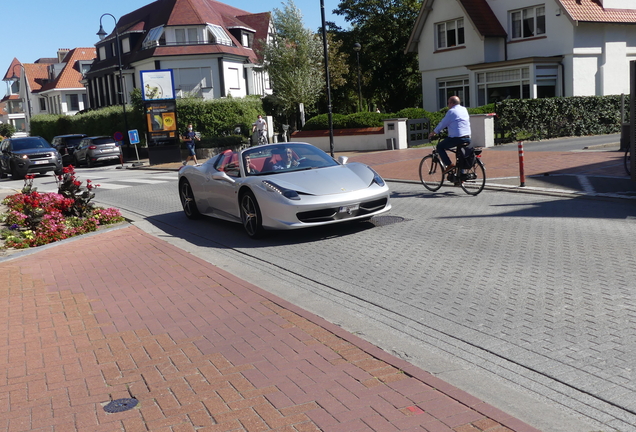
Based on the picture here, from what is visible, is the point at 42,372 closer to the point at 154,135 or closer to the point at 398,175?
the point at 398,175

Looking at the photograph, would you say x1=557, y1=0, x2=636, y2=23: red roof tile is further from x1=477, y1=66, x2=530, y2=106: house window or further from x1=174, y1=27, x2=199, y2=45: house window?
x1=174, y1=27, x2=199, y2=45: house window

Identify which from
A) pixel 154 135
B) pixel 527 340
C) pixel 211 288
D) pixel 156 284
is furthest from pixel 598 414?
pixel 154 135

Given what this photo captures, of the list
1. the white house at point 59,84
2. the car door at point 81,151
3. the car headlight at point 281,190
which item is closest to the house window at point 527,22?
A: the car door at point 81,151

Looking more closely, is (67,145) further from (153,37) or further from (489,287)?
(489,287)

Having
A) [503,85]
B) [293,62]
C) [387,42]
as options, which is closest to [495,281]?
[503,85]

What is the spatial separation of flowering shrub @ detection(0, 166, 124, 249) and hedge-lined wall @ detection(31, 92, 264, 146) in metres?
23.7

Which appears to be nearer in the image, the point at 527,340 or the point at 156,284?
the point at 527,340

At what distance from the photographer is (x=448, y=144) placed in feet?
41.1

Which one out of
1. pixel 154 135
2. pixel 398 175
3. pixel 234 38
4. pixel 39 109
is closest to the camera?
pixel 398 175

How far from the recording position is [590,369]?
13.6 ft

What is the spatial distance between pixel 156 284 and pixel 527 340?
3983mm

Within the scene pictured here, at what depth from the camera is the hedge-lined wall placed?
39.0 m

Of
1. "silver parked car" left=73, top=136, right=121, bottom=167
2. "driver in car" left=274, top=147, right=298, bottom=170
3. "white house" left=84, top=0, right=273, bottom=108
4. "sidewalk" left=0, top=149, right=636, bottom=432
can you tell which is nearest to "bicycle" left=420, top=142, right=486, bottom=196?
"driver in car" left=274, top=147, right=298, bottom=170

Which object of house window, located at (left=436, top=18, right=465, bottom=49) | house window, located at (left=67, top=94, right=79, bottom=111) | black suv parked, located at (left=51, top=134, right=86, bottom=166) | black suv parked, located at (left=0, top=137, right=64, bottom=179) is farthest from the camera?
house window, located at (left=67, top=94, right=79, bottom=111)
